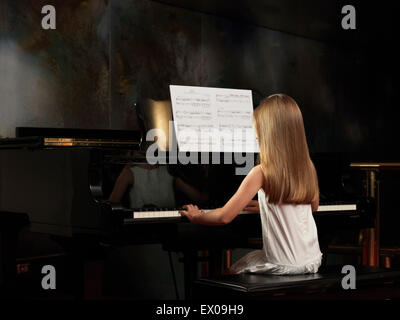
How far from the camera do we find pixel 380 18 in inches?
408

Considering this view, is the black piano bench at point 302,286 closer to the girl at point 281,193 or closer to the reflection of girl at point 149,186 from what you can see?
the girl at point 281,193

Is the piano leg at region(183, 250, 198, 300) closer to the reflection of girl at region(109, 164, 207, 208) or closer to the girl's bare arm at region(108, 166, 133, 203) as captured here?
the reflection of girl at region(109, 164, 207, 208)

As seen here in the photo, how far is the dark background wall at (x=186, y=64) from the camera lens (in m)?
6.97

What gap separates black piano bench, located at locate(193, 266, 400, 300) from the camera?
3064 millimetres

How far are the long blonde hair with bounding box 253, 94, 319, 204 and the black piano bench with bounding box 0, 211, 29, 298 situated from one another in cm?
178

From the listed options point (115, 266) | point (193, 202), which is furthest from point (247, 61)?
point (193, 202)

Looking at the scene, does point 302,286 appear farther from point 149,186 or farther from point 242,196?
point 149,186

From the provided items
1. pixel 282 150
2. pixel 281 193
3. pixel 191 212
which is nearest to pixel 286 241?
pixel 281 193

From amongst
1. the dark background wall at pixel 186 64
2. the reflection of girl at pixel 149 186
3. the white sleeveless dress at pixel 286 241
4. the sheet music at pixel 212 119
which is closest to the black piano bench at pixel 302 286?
the white sleeveless dress at pixel 286 241

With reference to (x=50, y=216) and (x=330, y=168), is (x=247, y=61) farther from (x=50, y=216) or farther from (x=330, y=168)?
(x=50, y=216)

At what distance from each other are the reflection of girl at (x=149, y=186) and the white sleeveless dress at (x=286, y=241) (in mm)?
705

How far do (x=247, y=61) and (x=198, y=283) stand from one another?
7.59 metres

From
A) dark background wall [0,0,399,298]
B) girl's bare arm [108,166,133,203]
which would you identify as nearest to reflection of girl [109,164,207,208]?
girl's bare arm [108,166,133,203]

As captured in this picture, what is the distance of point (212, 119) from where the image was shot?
13.2ft
